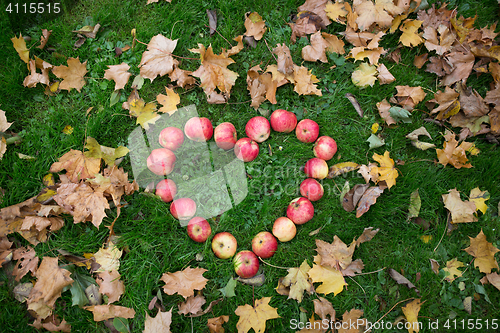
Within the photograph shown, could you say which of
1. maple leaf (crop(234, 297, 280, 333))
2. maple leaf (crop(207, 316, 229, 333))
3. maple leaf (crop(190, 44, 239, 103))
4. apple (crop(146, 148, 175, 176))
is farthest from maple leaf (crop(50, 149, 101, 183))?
maple leaf (crop(234, 297, 280, 333))

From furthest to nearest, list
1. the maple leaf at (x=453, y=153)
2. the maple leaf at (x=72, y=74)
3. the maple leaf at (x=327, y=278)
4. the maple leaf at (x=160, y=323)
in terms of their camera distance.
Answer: the maple leaf at (x=72, y=74), the maple leaf at (x=453, y=153), the maple leaf at (x=327, y=278), the maple leaf at (x=160, y=323)

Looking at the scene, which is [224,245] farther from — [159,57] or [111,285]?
[159,57]

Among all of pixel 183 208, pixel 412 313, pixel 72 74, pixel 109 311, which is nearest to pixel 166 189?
pixel 183 208

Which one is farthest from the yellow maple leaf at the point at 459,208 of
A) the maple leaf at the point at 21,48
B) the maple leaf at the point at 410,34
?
the maple leaf at the point at 21,48

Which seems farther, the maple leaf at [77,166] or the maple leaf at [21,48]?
the maple leaf at [21,48]

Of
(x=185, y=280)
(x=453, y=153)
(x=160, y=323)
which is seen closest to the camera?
(x=160, y=323)

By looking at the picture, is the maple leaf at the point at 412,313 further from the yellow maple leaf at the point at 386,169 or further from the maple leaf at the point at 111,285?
the maple leaf at the point at 111,285

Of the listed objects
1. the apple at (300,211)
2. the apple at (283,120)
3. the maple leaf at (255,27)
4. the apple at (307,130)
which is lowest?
the apple at (300,211)
